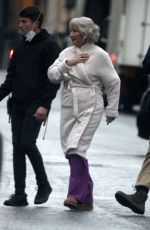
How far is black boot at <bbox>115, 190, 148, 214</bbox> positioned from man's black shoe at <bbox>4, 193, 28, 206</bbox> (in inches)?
35.3

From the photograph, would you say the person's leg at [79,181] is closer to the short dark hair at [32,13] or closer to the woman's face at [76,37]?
the woman's face at [76,37]

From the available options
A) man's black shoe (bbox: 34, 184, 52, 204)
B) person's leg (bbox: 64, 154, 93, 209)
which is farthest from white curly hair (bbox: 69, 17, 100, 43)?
man's black shoe (bbox: 34, 184, 52, 204)

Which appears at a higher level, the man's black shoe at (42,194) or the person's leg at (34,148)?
the person's leg at (34,148)

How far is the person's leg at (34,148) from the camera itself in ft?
33.5

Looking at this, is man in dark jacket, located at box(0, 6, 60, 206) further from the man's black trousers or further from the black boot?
the black boot

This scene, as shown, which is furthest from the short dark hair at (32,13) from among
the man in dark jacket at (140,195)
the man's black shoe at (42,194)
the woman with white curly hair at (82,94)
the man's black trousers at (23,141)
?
the man's black shoe at (42,194)

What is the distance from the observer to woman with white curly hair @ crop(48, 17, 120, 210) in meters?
10.3

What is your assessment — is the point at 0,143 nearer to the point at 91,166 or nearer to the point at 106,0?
the point at 91,166

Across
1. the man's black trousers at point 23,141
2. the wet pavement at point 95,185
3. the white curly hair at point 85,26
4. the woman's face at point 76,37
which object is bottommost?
the wet pavement at point 95,185

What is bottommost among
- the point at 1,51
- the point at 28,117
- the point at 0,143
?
the point at 1,51

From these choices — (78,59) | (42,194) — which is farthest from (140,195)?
(78,59)

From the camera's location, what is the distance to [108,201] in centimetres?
1096

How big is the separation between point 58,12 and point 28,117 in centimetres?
3955

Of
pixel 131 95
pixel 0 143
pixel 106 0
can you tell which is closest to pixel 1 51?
pixel 106 0
